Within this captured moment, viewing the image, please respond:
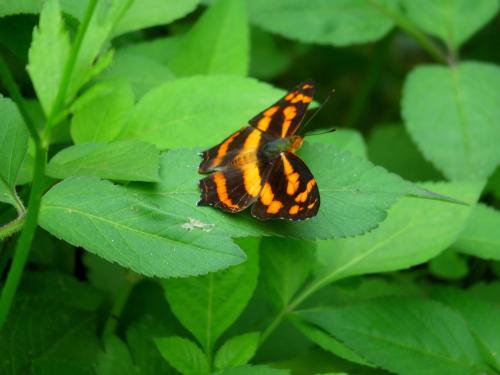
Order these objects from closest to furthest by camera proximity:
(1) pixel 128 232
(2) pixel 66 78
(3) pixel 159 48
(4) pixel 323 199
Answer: (2) pixel 66 78, (1) pixel 128 232, (4) pixel 323 199, (3) pixel 159 48

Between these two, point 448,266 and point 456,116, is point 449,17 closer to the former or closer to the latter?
point 456,116

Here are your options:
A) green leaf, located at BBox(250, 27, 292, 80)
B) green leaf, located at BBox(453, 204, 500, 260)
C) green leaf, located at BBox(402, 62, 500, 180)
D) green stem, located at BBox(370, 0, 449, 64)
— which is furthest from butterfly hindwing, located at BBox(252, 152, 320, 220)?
green leaf, located at BBox(250, 27, 292, 80)

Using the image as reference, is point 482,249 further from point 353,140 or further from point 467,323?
point 353,140

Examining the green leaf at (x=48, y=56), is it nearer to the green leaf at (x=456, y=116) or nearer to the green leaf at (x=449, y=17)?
the green leaf at (x=456, y=116)

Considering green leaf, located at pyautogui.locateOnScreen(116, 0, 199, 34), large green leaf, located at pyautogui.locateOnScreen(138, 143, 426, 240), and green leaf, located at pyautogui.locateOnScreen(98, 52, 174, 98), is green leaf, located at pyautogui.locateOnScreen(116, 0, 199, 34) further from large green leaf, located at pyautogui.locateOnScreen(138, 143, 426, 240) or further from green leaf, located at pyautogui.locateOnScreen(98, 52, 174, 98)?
large green leaf, located at pyautogui.locateOnScreen(138, 143, 426, 240)

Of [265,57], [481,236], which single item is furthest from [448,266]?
[265,57]

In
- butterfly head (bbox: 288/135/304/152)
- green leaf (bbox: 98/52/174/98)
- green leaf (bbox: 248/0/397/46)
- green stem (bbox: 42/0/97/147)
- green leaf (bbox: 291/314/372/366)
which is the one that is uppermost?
green stem (bbox: 42/0/97/147)

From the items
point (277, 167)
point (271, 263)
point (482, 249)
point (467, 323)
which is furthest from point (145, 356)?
point (482, 249)
